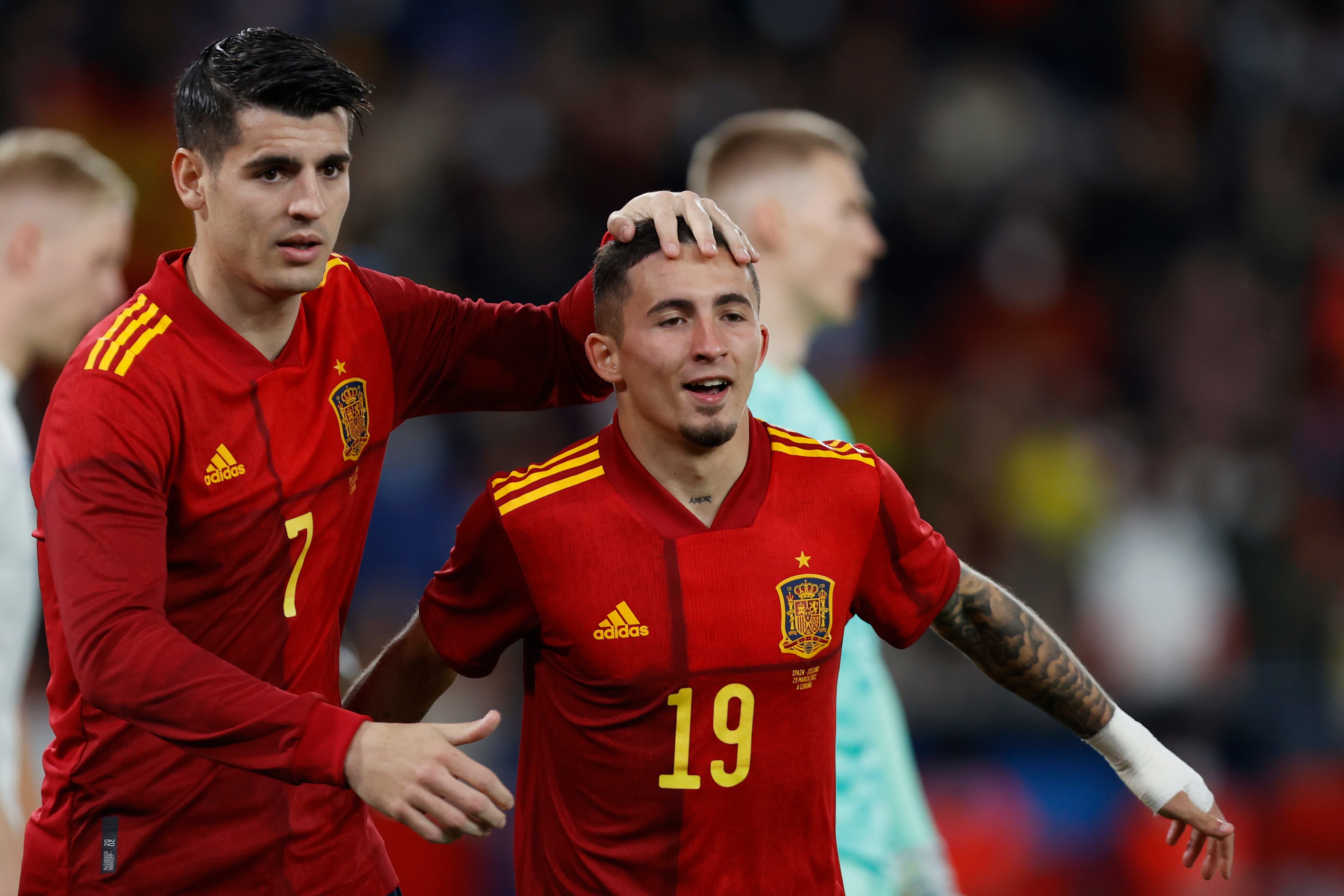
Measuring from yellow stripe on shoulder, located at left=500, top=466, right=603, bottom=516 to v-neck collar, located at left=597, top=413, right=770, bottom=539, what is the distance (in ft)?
0.13

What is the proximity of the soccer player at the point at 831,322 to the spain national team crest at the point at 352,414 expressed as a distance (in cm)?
143

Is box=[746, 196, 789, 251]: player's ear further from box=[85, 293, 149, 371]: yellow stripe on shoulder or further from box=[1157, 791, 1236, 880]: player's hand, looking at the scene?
box=[85, 293, 149, 371]: yellow stripe on shoulder

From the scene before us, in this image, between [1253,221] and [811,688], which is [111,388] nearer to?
[811,688]

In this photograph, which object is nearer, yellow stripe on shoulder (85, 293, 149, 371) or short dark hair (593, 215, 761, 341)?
yellow stripe on shoulder (85, 293, 149, 371)

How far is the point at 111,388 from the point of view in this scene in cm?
241

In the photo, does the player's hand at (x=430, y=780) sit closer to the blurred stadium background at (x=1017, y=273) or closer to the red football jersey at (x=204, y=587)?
the red football jersey at (x=204, y=587)

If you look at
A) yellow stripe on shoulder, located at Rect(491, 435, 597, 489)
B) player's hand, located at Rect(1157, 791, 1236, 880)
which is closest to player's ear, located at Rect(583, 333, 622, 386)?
yellow stripe on shoulder, located at Rect(491, 435, 597, 489)

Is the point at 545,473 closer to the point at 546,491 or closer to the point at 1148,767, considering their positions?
the point at 546,491

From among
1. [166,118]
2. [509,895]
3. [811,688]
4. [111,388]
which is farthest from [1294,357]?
[111,388]

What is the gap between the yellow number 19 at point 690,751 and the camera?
255cm

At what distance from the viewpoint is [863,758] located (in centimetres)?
398

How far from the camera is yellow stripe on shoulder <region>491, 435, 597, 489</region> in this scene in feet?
8.87

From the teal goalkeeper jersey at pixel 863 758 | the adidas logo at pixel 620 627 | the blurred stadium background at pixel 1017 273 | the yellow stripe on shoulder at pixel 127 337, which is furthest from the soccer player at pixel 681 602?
the blurred stadium background at pixel 1017 273

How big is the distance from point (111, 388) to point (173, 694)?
53 centimetres
